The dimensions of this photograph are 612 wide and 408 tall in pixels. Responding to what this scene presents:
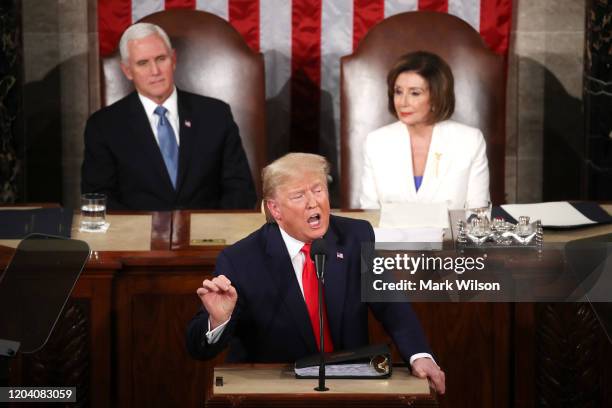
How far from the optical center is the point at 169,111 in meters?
5.15

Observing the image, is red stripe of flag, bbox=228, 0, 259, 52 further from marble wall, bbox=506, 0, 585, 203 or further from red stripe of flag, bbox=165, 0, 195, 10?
marble wall, bbox=506, 0, 585, 203

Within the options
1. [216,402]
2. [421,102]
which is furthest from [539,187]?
[216,402]

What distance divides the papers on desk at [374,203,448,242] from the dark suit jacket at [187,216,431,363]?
33.5 inches

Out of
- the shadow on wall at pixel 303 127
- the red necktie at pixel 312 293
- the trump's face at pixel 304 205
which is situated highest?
the shadow on wall at pixel 303 127

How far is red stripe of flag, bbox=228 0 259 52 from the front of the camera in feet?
19.3

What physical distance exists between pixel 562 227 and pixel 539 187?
81.0 inches

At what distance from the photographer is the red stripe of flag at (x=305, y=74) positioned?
19.3ft

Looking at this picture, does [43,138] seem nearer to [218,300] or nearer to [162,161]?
[162,161]

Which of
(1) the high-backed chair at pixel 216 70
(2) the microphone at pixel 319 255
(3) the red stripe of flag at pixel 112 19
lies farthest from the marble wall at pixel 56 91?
(2) the microphone at pixel 319 255

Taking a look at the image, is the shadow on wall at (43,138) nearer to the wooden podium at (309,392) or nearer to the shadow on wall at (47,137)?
the shadow on wall at (47,137)

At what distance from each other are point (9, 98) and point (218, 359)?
2.27m

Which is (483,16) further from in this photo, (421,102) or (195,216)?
(195,216)

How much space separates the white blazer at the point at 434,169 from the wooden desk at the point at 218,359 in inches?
42.8

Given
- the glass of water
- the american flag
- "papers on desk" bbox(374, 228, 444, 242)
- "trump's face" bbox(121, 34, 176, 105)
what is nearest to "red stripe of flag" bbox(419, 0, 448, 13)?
the american flag
